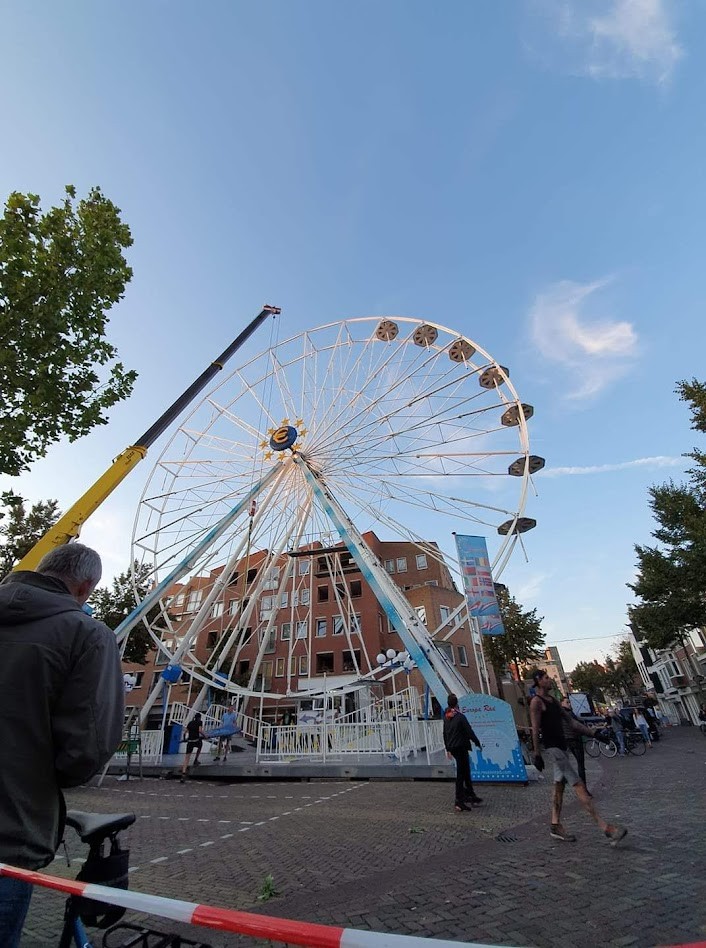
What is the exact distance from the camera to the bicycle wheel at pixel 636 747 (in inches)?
725

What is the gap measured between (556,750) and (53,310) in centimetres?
1073

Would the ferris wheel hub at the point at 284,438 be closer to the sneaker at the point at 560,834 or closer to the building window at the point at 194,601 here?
the building window at the point at 194,601

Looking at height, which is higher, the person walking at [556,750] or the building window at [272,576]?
the building window at [272,576]

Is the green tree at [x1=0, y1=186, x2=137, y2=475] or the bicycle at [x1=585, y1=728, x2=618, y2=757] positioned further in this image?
the bicycle at [x1=585, y1=728, x2=618, y2=757]

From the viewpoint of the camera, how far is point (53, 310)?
9.07 meters

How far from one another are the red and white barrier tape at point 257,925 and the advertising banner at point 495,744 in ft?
35.2

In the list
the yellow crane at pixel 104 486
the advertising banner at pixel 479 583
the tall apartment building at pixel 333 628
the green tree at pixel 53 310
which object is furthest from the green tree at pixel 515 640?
the green tree at pixel 53 310

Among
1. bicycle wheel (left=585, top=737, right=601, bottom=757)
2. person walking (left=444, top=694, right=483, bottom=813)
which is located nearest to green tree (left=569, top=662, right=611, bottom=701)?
bicycle wheel (left=585, top=737, right=601, bottom=757)

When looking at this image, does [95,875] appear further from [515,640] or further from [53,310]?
[515,640]

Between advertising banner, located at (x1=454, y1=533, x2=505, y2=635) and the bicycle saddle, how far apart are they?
40.7 feet

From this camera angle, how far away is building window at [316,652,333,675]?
37.8 meters

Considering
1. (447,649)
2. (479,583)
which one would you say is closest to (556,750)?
(479,583)

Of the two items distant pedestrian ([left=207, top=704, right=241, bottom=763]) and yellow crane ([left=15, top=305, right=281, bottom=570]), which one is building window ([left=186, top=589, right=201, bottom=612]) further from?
yellow crane ([left=15, top=305, right=281, bottom=570])

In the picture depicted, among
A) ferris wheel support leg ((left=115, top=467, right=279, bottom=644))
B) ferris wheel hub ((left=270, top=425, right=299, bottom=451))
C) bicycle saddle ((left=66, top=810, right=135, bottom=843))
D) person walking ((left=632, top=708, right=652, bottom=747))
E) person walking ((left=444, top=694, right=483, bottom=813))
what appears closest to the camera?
bicycle saddle ((left=66, top=810, right=135, bottom=843))
